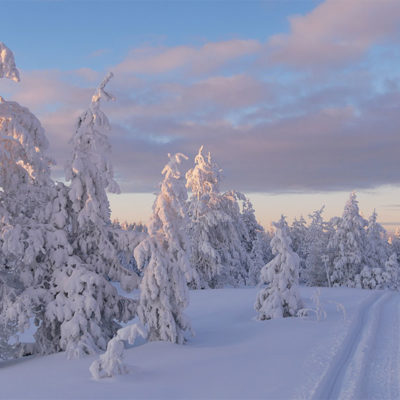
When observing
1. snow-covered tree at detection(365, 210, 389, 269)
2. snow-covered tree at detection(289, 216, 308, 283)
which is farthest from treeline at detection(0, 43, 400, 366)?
snow-covered tree at detection(289, 216, 308, 283)

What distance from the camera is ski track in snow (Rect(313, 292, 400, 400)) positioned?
9.80 metres

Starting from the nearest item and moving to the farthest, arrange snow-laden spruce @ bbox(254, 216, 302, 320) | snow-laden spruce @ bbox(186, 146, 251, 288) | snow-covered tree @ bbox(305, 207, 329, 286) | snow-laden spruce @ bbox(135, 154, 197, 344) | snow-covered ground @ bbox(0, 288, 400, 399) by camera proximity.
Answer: snow-covered ground @ bbox(0, 288, 400, 399)
snow-laden spruce @ bbox(135, 154, 197, 344)
snow-laden spruce @ bbox(254, 216, 302, 320)
snow-laden spruce @ bbox(186, 146, 251, 288)
snow-covered tree @ bbox(305, 207, 329, 286)

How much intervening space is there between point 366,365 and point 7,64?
14.5m

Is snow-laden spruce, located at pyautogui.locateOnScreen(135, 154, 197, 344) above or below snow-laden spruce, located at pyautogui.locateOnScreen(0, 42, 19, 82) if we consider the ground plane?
below

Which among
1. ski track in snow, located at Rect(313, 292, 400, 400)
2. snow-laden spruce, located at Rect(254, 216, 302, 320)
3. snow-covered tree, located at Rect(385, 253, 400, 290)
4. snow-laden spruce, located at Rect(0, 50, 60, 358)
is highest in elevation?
snow-laden spruce, located at Rect(0, 50, 60, 358)

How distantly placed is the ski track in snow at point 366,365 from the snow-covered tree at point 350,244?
95.1ft

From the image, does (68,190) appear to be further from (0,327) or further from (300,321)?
(300,321)

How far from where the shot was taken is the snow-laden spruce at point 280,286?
20953 mm

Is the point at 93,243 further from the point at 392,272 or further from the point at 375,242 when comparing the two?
the point at 375,242

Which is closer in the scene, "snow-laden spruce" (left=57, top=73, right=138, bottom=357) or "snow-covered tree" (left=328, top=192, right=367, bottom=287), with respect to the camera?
"snow-laden spruce" (left=57, top=73, right=138, bottom=357)

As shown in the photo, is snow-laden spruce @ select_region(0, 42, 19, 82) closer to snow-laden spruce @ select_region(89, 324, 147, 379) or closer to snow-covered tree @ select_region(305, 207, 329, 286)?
snow-laden spruce @ select_region(89, 324, 147, 379)

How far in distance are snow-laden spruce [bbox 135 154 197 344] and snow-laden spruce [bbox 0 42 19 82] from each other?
5921 mm

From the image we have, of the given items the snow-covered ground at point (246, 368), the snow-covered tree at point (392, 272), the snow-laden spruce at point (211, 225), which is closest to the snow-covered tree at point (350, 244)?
the snow-covered tree at point (392, 272)

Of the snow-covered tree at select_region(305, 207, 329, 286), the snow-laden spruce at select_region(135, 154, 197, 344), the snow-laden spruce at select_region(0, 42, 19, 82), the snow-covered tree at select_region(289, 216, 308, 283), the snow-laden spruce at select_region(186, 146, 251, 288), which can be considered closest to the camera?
the snow-laden spruce at select_region(0, 42, 19, 82)
